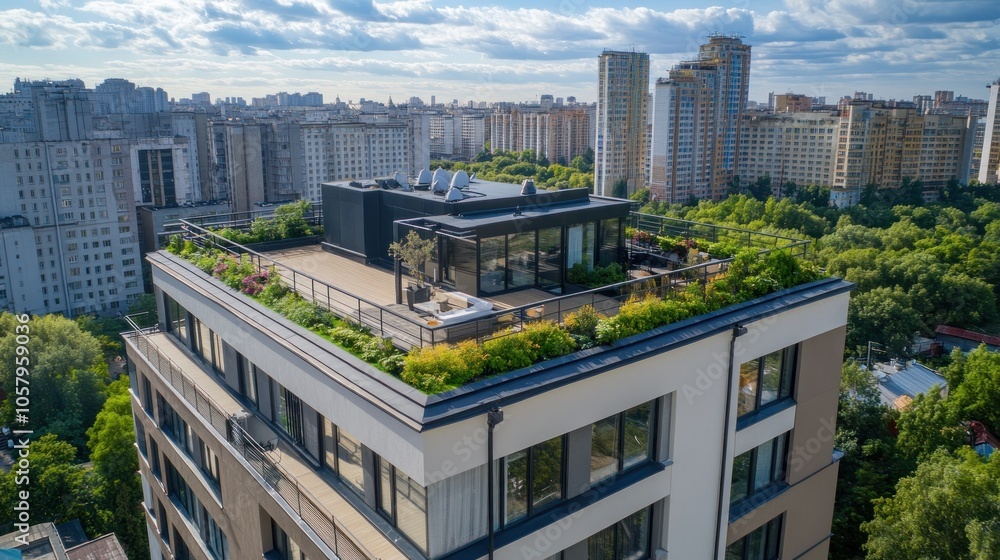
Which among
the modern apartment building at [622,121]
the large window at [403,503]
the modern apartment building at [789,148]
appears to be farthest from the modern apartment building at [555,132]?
the large window at [403,503]

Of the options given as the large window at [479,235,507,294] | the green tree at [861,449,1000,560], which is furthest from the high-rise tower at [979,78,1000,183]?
the large window at [479,235,507,294]

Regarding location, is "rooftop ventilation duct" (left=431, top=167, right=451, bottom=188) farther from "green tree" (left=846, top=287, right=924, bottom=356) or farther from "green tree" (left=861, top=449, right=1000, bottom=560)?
"green tree" (left=846, top=287, right=924, bottom=356)

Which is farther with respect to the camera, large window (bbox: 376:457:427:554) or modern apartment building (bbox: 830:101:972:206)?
modern apartment building (bbox: 830:101:972:206)

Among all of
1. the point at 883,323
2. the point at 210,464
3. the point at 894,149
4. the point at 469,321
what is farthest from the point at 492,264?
the point at 894,149

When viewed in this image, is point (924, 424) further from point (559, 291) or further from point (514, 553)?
point (514, 553)

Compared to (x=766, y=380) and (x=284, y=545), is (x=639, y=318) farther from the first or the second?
(x=284, y=545)

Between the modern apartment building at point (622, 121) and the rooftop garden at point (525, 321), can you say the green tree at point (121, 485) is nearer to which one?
the rooftop garden at point (525, 321)
